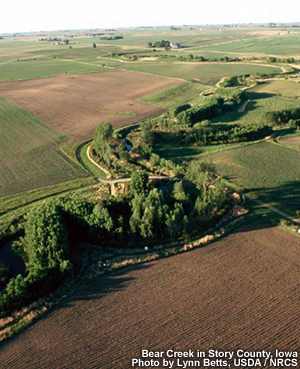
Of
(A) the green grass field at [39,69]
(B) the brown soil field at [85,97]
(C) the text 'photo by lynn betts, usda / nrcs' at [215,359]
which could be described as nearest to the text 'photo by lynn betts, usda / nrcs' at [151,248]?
(C) the text 'photo by lynn betts, usda / nrcs' at [215,359]

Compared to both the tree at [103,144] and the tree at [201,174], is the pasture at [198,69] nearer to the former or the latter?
the tree at [103,144]

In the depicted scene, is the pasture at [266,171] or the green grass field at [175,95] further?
the green grass field at [175,95]

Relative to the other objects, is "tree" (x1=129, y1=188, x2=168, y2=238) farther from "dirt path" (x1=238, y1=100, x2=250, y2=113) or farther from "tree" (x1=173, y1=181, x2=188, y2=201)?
"dirt path" (x1=238, y1=100, x2=250, y2=113)

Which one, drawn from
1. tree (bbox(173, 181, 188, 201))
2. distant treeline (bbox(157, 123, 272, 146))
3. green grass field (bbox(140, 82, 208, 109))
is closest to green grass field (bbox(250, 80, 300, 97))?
green grass field (bbox(140, 82, 208, 109))

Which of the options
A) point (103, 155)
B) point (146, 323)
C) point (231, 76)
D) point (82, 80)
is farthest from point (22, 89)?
point (146, 323)

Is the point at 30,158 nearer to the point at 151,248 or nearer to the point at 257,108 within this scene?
the point at 151,248

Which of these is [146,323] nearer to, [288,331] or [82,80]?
[288,331]
